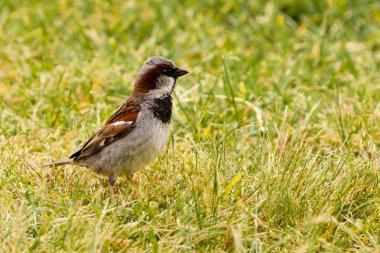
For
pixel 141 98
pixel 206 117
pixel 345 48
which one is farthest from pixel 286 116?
pixel 345 48

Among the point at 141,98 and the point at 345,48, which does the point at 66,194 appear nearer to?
the point at 141,98

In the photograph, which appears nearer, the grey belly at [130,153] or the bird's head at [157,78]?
the grey belly at [130,153]

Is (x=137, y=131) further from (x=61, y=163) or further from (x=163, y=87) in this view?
(x=61, y=163)

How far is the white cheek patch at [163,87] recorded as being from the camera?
427cm

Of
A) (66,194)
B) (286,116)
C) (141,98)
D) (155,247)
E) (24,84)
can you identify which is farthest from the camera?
(24,84)

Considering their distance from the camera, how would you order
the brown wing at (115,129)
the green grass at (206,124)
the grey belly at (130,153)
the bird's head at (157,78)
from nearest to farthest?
the green grass at (206,124) < the grey belly at (130,153) < the brown wing at (115,129) < the bird's head at (157,78)

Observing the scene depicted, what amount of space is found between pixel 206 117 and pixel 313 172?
145cm

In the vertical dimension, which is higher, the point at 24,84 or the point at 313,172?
the point at 24,84

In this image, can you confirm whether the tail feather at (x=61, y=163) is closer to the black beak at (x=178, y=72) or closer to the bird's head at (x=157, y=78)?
the bird's head at (x=157, y=78)

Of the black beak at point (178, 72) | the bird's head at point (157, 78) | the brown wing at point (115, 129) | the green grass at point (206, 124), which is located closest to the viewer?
the green grass at point (206, 124)

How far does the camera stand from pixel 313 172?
384 cm

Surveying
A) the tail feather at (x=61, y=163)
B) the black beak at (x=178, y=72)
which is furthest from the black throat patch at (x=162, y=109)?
the tail feather at (x=61, y=163)

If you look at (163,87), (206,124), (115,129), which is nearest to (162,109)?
(163,87)

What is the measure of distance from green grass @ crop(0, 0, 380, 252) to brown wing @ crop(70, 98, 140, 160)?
0.50 ft
